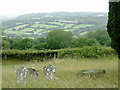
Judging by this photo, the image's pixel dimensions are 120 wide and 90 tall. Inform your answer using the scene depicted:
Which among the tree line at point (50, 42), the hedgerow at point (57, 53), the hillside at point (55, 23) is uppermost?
the hillside at point (55, 23)

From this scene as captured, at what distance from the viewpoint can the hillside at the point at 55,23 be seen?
13.2 metres

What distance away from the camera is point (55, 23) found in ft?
48.6

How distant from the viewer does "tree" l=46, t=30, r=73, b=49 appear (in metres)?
11.8

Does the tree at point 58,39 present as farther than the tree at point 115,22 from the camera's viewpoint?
Yes

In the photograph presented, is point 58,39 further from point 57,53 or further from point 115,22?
point 115,22

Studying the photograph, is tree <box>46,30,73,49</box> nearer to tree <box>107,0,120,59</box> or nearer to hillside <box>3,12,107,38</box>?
hillside <box>3,12,107,38</box>

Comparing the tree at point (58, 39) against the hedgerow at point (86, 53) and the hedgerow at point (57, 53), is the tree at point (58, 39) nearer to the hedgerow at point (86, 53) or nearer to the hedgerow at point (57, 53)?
the hedgerow at point (57, 53)

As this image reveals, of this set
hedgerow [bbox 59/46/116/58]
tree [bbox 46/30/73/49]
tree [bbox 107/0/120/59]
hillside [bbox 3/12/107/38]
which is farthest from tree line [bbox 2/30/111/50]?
tree [bbox 107/0/120/59]

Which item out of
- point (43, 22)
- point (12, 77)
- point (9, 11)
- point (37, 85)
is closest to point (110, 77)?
point (37, 85)

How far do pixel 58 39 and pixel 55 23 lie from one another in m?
3.29

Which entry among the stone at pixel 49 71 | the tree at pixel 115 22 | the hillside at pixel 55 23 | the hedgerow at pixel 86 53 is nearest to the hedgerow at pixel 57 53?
the hedgerow at pixel 86 53

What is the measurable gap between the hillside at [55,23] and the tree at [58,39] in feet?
3.35

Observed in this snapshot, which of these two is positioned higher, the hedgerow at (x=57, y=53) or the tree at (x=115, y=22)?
the tree at (x=115, y=22)

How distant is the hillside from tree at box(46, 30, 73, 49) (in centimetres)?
102
